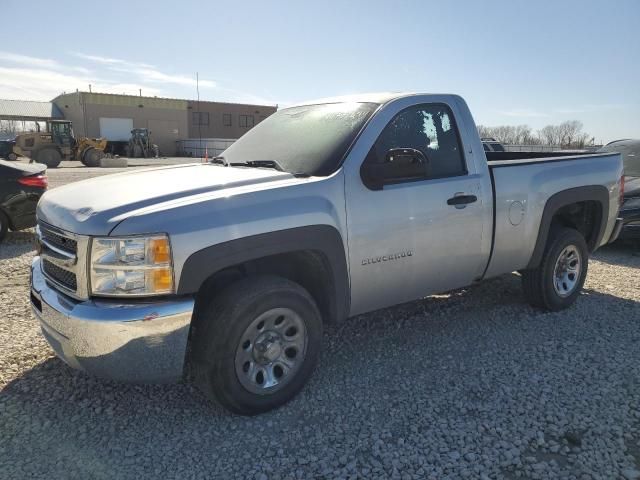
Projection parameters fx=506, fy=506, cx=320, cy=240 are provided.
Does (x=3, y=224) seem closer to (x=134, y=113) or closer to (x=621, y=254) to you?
(x=621, y=254)

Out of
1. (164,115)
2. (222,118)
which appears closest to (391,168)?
(164,115)

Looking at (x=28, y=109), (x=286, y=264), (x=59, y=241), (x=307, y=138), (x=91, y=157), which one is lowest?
(x=286, y=264)

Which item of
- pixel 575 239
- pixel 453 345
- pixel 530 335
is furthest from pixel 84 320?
pixel 575 239

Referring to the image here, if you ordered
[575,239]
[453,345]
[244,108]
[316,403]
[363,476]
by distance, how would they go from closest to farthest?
[363,476] < [316,403] < [453,345] < [575,239] < [244,108]

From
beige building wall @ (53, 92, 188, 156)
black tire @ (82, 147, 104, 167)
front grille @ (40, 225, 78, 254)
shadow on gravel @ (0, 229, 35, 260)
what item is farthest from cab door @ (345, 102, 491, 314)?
beige building wall @ (53, 92, 188, 156)

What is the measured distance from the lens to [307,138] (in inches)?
149

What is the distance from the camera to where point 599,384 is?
3.62 m

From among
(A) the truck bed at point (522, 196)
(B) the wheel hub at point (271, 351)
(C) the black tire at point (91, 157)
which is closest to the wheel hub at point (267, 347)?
(B) the wheel hub at point (271, 351)

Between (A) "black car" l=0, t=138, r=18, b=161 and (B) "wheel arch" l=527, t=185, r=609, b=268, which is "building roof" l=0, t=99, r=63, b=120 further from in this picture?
(B) "wheel arch" l=527, t=185, r=609, b=268

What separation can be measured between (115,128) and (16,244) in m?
47.5

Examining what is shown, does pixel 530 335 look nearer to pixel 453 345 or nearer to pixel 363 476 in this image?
pixel 453 345

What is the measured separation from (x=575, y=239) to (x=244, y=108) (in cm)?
6203

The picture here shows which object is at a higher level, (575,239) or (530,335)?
(575,239)

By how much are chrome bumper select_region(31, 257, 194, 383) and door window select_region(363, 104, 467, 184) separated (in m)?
1.56
